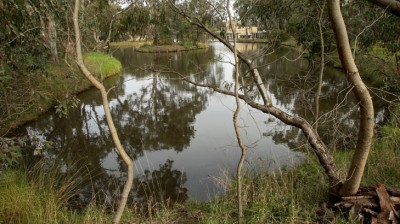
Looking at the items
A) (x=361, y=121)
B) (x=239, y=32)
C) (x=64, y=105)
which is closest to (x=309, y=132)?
(x=361, y=121)

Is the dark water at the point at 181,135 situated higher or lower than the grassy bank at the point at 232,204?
lower

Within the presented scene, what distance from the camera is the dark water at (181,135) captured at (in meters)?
5.86

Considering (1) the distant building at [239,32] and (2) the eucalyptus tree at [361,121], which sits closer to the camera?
(2) the eucalyptus tree at [361,121]

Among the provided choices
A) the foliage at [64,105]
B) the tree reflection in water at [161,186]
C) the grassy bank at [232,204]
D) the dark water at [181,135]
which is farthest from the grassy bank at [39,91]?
the foliage at [64,105]

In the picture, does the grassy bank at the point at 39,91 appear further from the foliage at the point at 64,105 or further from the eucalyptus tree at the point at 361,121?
the eucalyptus tree at the point at 361,121

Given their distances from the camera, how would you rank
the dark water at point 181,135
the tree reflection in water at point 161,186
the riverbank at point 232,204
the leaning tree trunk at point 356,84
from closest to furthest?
1. the leaning tree trunk at point 356,84
2. the riverbank at point 232,204
3. the tree reflection in water at point 161,186
4. the dark water at point 181,135

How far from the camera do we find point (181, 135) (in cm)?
919

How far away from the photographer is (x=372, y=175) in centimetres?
446

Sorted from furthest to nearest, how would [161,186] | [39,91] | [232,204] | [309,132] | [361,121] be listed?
[39,91]
[161,186]
[232,204]
[309,132]
[361,121]

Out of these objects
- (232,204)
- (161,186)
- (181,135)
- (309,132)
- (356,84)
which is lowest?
(161,186)

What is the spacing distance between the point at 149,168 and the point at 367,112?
4886mm

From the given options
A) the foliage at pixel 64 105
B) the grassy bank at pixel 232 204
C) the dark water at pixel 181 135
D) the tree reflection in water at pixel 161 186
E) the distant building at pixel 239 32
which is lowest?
the tree reflection in water at pixel 161 186

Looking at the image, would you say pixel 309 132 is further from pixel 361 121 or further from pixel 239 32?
pixel 239 32

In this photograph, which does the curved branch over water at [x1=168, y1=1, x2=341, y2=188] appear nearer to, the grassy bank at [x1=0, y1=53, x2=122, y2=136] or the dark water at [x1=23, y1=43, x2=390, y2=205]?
the dark water at [x1=23, y1=43, x2=390, y2=205]
